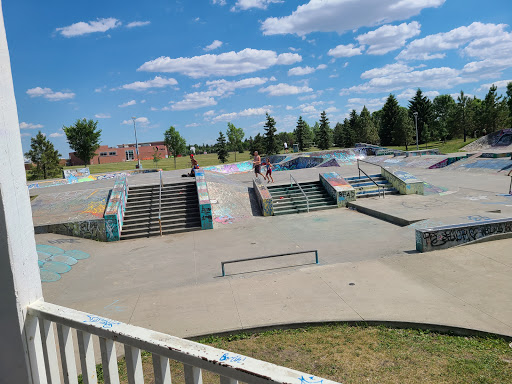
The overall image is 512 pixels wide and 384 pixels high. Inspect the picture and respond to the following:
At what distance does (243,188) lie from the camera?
19000 millimetres

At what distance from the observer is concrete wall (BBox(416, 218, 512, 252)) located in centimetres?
917

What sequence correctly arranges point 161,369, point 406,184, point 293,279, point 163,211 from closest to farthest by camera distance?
point 161,369 < point 293,279 < point 163,211 < point 406,184

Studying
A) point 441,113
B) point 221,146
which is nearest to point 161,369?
point 221,146

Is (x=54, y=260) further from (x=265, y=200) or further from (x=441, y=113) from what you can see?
(x=441, y=113)

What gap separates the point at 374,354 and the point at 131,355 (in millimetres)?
3916

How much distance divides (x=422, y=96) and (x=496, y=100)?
1485 centimetres

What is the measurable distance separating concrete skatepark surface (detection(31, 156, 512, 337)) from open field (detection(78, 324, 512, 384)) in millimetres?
309

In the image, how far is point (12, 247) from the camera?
76.6 inches

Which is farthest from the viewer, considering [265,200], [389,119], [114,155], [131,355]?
[114,155]

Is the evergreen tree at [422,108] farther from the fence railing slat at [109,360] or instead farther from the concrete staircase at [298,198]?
the fence railing slat at [109,360]

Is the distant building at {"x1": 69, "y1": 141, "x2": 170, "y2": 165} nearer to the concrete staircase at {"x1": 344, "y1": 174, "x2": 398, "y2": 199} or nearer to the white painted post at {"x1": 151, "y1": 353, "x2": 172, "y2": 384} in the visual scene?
the concrete staircase at {"x1": 344, "y1": 174, "x2": 398, "y2": 199}

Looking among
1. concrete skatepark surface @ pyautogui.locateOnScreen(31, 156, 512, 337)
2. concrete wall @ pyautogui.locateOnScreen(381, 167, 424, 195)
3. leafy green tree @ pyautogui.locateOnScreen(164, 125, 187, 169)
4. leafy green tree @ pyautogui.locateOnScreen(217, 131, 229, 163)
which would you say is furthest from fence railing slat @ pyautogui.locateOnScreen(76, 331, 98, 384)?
leafy green tree @ pyautogui.locateOnScreen(164, 125, 187, 169)

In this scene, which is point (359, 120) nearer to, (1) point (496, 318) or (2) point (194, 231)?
(2) point (194, 231)

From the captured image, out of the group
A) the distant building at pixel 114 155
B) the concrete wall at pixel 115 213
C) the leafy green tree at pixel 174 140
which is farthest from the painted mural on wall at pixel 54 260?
the distant building at pixel 114 155
